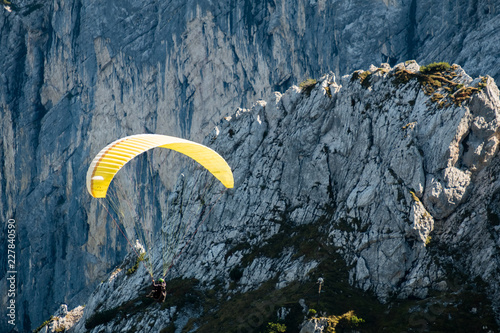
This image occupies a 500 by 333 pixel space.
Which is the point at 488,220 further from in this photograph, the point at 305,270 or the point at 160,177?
the point at 160,177

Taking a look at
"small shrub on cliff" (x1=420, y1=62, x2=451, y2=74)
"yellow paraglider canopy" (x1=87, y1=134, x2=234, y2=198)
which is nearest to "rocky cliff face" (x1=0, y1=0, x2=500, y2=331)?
"small shrub on cliff" (x1=420, y1=62, x2=451, y2=74)

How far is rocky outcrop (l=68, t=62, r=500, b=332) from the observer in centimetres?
3700

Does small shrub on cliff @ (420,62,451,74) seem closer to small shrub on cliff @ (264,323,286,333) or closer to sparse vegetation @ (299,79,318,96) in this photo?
sparse vegetation @ (299,79,318,96)

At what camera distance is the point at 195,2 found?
83938mm

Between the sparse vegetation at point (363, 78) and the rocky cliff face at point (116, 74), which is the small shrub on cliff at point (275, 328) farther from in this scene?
the rocky cliff face at point (116, 74)

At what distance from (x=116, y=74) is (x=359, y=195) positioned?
2332 inches

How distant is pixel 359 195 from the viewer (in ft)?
136

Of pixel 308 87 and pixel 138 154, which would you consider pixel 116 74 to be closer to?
pixel 308 87

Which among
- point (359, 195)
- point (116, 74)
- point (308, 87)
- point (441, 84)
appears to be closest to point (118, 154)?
point (359, 195)

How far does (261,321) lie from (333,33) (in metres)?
56.0

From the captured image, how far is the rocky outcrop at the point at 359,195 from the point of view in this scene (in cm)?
3700

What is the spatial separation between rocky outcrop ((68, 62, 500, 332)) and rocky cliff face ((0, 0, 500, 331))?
31255 mm

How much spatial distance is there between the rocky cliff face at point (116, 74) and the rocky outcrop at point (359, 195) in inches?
1231

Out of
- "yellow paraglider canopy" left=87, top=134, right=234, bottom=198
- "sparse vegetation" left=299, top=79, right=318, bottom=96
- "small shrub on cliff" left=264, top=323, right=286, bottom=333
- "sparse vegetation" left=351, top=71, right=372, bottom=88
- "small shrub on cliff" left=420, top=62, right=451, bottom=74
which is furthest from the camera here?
"sparse vegetation" left=299, top=79, right=318, bottom=96
